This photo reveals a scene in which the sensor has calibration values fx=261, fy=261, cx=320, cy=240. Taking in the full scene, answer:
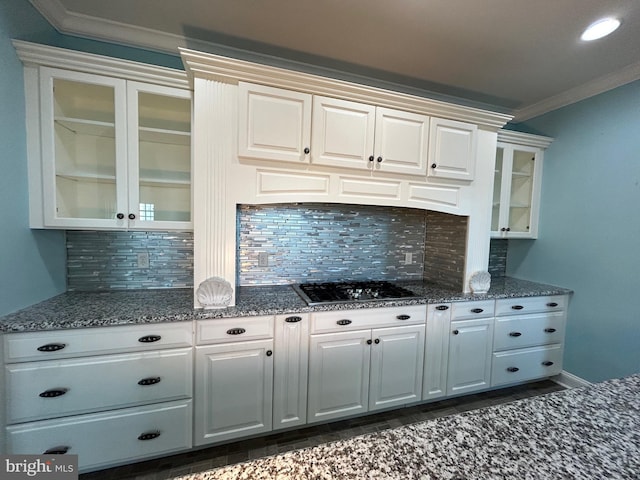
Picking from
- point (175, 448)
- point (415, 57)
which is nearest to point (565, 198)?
point (415, 57)

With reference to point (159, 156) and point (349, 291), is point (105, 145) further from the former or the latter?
point (349, 291)

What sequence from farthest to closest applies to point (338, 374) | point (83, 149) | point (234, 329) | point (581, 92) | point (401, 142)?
point (581, 92)
point (401, 142)
point (338, 374)
point (83, 149)
point (234, 329)

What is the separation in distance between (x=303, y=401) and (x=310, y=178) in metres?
1.49

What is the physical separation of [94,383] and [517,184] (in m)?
3.72

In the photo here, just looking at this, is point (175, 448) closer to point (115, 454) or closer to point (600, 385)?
point (115, 454)

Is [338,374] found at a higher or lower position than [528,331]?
lower

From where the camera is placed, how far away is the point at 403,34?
1705mm

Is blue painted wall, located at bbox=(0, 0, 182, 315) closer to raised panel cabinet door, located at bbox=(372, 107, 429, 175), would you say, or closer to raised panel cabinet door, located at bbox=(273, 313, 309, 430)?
raised panel cabinet door, located at bbox=(273, 313, 309, 430)

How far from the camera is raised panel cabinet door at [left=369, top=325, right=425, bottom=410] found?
1881 mm

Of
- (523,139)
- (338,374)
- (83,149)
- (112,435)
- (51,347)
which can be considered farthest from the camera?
(523,139)

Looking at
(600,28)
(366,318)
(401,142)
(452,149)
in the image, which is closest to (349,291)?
(366,318)

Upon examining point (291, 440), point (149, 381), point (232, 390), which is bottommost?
point (291, 440)

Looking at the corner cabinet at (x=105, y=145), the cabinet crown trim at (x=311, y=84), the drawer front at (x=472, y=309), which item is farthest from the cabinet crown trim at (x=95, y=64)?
the drawer front at (x=472, y=309)

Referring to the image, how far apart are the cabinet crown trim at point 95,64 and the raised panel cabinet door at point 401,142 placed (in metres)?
1.33
